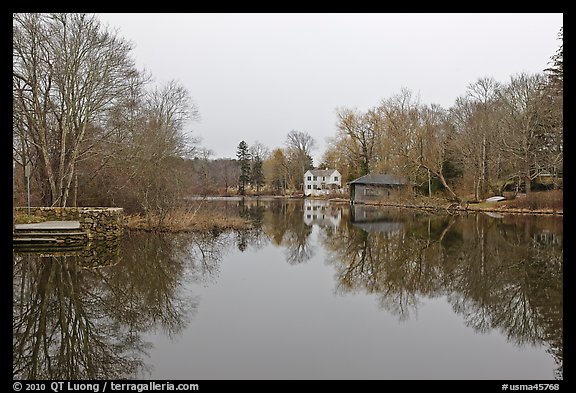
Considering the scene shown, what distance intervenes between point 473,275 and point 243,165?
68.6m

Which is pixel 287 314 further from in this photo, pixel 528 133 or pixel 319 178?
pixel 319 178

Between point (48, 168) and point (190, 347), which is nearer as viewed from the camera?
point (190, 347)

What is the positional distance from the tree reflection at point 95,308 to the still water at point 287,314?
0.02 metres

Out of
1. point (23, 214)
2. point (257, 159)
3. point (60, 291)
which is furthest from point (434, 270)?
point (257, 159)

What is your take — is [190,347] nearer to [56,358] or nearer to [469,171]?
[56,358]

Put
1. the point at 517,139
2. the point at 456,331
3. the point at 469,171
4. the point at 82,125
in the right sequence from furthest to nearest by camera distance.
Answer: the point at 469,171 < the point at 517,139 < the point at 82,125 < the point at 456,331

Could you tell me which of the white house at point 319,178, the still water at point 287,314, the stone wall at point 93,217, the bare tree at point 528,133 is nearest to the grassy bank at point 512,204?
the bare tree at point 528,133

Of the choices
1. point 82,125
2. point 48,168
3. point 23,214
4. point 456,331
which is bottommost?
point 456,331

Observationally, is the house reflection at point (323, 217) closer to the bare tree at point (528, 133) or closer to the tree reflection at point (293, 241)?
the tree reflection at point (293, 241)

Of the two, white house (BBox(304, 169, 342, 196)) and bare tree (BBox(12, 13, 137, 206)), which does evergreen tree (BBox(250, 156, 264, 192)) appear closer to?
white house (BBox(304, 169, 342, 196))

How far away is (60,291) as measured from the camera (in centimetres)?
815

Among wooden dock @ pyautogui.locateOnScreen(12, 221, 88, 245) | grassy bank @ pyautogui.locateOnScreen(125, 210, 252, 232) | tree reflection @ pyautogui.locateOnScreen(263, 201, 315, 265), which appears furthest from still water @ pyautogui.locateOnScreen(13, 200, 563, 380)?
grassy bank @ pyautogui.locateOnScreen(125, 210, 252, 232)
